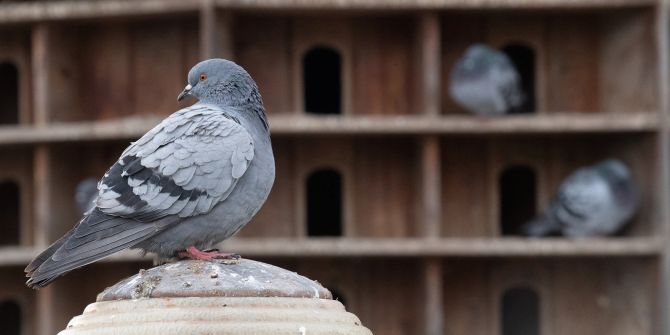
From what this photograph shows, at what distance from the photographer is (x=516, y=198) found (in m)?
17.5

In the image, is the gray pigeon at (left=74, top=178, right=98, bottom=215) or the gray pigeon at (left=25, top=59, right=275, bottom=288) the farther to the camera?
the gray pigeon at (left=74, top=178, right=98, bottom=215)

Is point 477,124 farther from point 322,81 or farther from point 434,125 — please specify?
point 322,81

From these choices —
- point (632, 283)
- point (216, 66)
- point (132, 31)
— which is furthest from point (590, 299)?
point (216, 66)

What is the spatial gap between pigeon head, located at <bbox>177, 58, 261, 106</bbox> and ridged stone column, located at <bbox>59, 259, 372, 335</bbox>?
1.61 metres

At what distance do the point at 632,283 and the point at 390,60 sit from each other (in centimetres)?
293

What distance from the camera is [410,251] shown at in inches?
607

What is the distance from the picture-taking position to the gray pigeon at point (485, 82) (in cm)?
1541

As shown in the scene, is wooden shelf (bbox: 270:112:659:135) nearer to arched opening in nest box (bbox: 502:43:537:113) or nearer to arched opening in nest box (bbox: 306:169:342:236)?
arched opening in nest box (bbox: 502:43:537:113)

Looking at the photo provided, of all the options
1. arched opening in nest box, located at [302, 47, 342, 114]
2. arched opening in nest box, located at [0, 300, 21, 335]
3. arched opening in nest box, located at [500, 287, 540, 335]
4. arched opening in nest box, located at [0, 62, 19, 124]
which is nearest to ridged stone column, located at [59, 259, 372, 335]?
arched opening in nest box, located at [302, 47, 342, 114]

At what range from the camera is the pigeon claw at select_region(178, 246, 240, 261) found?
20.3 feet


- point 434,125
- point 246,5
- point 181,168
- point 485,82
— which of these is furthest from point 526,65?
point 181,168

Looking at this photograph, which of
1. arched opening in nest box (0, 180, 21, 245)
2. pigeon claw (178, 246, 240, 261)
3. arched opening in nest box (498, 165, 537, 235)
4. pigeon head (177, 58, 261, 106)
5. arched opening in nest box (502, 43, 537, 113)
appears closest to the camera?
pigeon claw (178, 246, 240, 261)

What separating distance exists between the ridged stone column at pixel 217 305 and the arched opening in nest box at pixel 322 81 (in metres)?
11.1

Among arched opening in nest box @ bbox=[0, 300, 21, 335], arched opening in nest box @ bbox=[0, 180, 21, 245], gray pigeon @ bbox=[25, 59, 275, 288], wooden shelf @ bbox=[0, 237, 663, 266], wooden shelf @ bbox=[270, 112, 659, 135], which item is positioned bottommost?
arched opening in nest box @ bbox=[0, 300, 21, 335]
